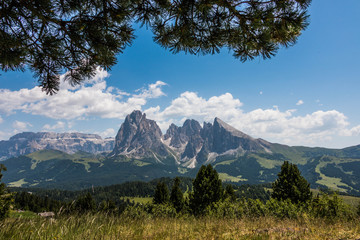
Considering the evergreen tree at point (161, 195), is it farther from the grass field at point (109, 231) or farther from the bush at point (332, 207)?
the grass field at point (109, 231)

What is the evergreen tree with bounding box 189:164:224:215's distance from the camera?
3841cm

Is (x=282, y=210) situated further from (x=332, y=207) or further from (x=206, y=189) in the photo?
(x=206, y=189)

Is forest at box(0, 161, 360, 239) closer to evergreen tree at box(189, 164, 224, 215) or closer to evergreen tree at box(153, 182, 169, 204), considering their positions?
evergreen tree at box(189, 164, 224, 215)

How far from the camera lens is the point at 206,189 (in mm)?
39125

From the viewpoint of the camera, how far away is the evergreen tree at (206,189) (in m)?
38.4

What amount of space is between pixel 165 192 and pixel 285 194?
3057cm

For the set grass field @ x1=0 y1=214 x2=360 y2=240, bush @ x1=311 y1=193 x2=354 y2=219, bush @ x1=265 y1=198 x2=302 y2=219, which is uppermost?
grass field @ x1=0 y1=214 x2=360 y2=240

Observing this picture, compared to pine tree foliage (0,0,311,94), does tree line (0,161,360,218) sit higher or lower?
lower

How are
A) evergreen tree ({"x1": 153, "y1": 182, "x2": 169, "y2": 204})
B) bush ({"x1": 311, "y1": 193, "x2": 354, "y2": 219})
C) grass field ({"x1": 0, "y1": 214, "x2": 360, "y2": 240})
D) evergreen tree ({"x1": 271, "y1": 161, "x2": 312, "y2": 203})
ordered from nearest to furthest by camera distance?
grass field ({"x1": 0, "y1": 214, "x2": 360, "y2": 240})
bush ({"x1": 311, "y1": 193, "x2": 354, "y2": 219})
evergreen tree ({"x1": 271, "y1": 161, "x2": 312, "y2": 203})
evergreen tree ({"x1": 153, "y1": 182, "x2": 169, "y2": 204})

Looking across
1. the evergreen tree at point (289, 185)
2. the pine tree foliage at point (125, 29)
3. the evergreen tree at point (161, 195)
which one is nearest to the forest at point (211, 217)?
the evergreen tree at point (289, 185)

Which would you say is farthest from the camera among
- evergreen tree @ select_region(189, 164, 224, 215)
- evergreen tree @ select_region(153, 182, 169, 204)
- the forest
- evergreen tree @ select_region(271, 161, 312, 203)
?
evergreen tree @ select_region(153, 182, 169, 204)

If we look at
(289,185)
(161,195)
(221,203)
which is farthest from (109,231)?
(161,195)

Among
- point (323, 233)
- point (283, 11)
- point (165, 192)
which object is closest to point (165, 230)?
point (323, 233)

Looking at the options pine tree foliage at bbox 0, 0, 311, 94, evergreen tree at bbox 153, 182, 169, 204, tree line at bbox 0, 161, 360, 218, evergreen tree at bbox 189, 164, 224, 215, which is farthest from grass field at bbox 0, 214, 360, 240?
evergreen tree at bbox 153, 182, 169, 204
